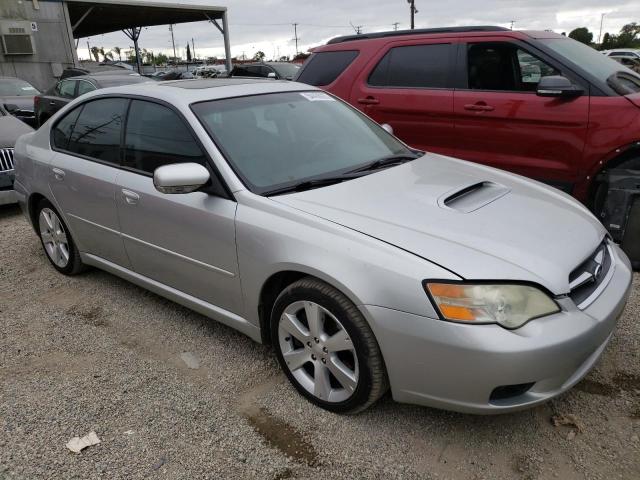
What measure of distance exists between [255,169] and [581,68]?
3.12 m

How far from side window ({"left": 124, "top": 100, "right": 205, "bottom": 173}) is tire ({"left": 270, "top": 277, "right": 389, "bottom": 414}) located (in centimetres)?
99

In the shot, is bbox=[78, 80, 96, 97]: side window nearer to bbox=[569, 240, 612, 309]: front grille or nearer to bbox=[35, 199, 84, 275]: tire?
bbox=[35, 199, 84, 275]: tire

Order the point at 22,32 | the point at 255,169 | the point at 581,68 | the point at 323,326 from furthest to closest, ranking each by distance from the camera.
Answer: the point at 22,32 < the point at 581,68 < the point at 255,169 < the point at 323,326

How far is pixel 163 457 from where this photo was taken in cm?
232

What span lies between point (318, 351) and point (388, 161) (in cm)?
133

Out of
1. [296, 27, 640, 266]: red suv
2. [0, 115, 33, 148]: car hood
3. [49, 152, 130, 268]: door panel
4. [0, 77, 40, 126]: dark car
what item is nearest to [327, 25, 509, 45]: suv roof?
[296, 27, 640, 266]: red suv

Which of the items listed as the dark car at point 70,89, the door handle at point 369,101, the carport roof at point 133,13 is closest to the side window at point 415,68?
the door handle at point 369,101

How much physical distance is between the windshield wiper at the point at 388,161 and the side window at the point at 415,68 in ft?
6.13

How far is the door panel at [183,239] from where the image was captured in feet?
9.07

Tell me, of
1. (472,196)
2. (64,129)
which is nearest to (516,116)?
(472,196)

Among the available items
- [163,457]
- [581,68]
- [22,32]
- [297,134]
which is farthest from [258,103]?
[22,32]

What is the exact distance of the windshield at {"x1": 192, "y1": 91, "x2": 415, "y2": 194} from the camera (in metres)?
2.84

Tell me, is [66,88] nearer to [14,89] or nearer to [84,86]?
[84,86]

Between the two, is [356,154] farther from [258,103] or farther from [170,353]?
[170,353]
